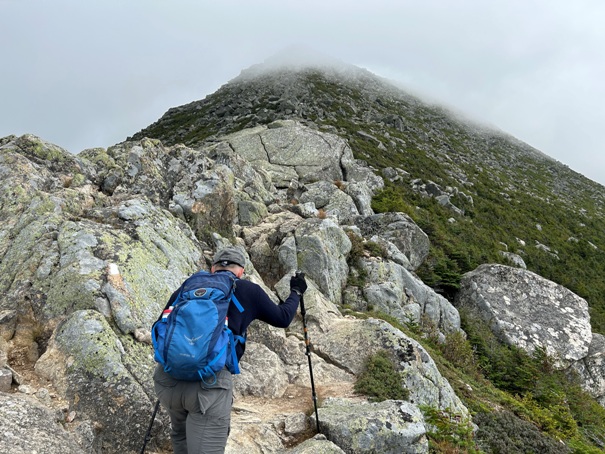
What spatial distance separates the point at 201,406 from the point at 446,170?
44244 millimetres

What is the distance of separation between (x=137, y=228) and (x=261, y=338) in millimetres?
4072

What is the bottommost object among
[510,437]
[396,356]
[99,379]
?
[510,437]

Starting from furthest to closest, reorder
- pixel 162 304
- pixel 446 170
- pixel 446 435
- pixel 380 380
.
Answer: pixel 446 170, pixel 380 380, pixel 162 304, pixel 446 435

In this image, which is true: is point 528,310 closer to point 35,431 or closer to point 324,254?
point 324,254

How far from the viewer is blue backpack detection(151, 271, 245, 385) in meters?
4.00

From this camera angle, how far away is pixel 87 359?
614 cm

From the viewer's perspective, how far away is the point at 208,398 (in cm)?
419

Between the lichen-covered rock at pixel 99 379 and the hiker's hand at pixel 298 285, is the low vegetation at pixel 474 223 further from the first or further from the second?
the lichen-covered rock at pixel 99 379

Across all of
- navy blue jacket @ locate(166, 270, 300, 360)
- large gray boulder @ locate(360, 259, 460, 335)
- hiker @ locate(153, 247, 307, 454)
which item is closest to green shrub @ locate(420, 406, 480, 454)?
navy blue jacket @ locate(166, 270, 300, 360)

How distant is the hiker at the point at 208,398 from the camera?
4.21 m

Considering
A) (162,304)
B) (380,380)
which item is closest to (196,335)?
(162,304)

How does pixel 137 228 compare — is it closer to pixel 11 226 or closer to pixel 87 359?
pixel 11 226

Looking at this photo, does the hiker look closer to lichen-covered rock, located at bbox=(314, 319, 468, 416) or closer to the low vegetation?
the low vegetation

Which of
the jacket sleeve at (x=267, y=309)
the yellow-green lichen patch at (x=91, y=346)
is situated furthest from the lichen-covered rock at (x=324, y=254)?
the jacket sleeve at (x=267, y=309)
